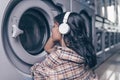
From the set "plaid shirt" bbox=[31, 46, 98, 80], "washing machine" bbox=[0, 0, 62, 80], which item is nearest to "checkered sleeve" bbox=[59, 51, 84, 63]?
"plaid shirt" bbox=[31, 46, 98, 80]

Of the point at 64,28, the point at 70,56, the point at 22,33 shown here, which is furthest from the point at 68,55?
the point at 22,33

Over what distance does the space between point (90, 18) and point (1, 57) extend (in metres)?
1.07

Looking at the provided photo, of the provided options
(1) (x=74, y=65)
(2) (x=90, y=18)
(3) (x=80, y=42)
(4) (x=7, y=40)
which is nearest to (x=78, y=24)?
(3) (x=80, y=42)

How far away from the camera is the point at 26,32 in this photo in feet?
3.80

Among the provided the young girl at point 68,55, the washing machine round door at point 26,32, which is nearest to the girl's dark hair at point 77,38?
the young girl at point 68,55

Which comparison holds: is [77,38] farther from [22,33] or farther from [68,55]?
[22,33]

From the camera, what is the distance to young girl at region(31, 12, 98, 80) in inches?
39.1

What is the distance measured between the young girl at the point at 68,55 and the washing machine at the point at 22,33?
62mm

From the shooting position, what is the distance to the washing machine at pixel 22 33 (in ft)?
2.88

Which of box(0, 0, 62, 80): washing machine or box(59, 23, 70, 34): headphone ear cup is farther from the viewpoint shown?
box(59, 23, 70, 34): headphone ear cup

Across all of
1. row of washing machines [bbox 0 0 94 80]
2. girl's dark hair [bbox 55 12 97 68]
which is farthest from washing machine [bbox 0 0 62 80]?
girl's dark hair [bbox 55 12 97 68]

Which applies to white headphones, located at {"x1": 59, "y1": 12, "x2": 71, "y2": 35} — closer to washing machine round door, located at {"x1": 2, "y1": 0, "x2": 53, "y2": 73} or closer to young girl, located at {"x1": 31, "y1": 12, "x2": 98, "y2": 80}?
→ young girl, located at {"x1": 31, "y1": 12, "x2": 98, "y2": 80}

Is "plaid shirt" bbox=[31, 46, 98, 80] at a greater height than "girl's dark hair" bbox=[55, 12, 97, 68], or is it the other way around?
"girl's dark hair" bbox=[55, 12, 97, 68]

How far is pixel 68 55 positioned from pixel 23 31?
0.25 m
